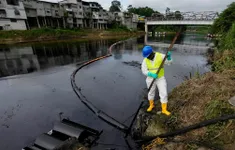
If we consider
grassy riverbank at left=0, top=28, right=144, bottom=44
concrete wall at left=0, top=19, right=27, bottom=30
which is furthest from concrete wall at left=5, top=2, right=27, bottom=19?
grassy riverbank at left=0, top=28, right=144, bottom=44

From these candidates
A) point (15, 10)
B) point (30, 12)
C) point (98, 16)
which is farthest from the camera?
point (98, 16)

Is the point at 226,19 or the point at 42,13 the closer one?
the point at 226,19

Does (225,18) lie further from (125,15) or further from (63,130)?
(125,15)

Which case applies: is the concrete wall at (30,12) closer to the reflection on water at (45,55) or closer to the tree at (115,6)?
the reflection on water at (45,55)

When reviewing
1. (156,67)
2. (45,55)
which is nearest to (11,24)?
A: (45,55)

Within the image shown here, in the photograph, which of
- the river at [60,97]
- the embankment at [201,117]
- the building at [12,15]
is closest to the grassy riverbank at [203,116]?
the embankment at [201,117]

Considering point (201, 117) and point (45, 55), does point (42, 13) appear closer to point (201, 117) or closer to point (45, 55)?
point (45, 55)

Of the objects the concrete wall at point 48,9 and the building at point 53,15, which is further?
the concrete wall at point 48,9

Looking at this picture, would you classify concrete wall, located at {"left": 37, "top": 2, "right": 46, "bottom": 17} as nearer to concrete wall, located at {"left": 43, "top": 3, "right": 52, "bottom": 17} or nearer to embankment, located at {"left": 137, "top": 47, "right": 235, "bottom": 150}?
concrete wall, located at {"left": 43, "top": 3, "right": 52, "bottom": 17}

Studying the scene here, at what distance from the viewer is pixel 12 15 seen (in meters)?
37.7

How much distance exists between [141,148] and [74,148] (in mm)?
1835

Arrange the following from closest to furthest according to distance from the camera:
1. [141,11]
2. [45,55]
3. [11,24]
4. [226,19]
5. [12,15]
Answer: [226,19] → [45,55] → [12,15] → [11,24] → [141,11]

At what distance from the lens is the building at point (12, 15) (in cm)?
3634

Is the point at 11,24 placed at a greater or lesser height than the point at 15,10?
lesser
